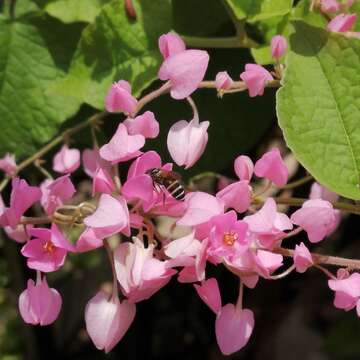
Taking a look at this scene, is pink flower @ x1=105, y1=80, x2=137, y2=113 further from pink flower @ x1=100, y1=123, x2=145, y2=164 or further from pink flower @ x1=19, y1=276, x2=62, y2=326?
pink flower @ x1=19, y1=276, x2=62, y2=326

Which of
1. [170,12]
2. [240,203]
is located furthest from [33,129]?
[240,203]

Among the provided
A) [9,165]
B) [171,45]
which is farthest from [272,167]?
[9,165]

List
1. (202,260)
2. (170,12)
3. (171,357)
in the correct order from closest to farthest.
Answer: (202,260), (170,12), (171,357)

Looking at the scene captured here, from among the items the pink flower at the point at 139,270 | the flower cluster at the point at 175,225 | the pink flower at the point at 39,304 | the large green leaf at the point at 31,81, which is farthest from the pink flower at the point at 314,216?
the large green leaf at the point at 31,81

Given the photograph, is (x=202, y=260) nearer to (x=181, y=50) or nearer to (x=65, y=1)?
(x=181, y=50)

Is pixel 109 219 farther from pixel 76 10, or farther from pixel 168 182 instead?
pixel 76 10

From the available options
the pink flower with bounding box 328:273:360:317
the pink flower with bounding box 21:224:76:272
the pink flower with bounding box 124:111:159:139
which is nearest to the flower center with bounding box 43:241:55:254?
the pink flower with bounding box 21:224:76:272

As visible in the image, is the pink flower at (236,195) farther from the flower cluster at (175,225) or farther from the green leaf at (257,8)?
the green leaf at (257,8)
